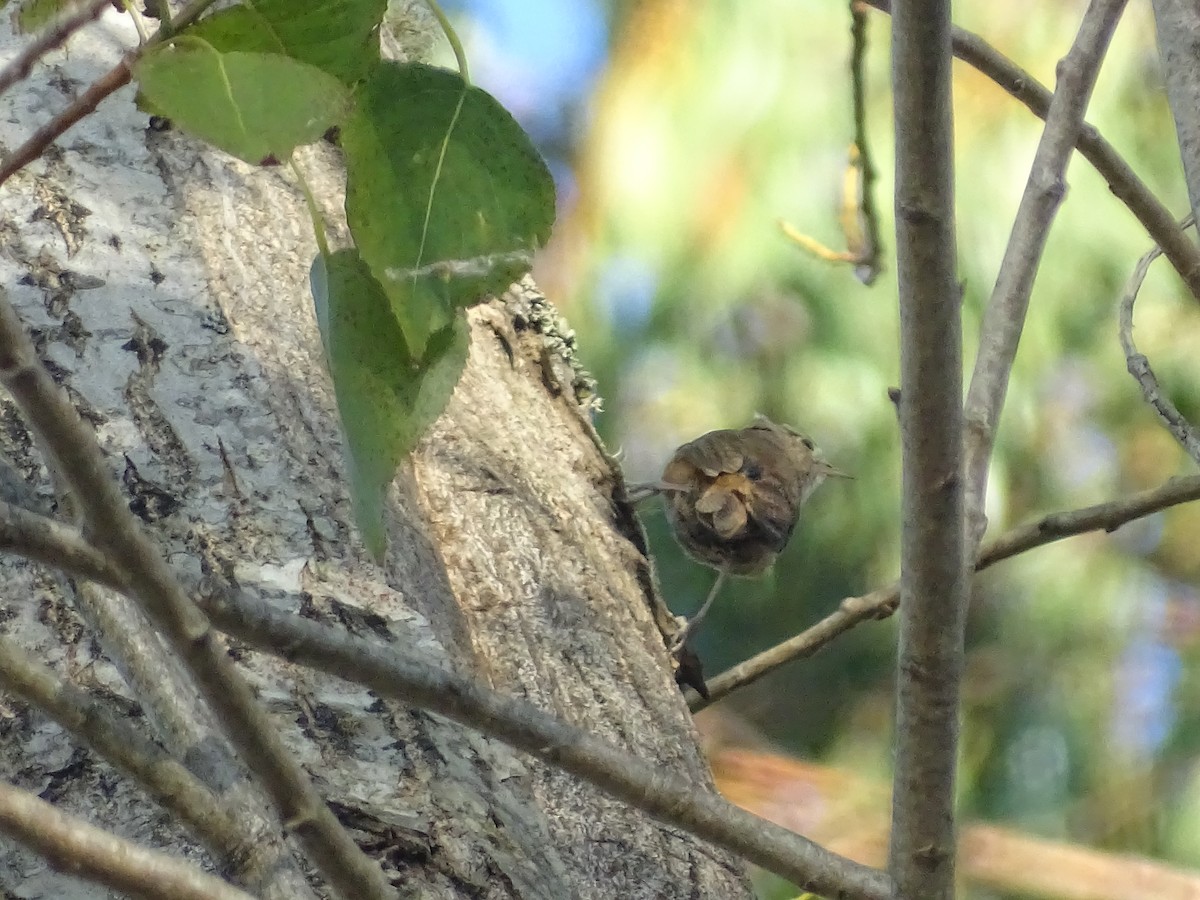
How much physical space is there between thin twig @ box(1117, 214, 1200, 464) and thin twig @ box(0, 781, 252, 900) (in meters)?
0.67

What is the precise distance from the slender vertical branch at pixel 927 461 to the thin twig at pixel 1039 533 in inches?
17.1

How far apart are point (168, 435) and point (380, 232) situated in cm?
45

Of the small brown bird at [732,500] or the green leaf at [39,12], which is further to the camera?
the small brown bird at [732,500]

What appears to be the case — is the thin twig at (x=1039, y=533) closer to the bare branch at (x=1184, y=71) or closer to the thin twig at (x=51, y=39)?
the bare branch at (x=1184, y=71)

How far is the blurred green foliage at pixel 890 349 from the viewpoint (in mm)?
2453

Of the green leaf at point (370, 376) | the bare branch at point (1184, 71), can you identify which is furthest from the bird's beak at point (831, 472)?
the green leaf at point (370, 376)

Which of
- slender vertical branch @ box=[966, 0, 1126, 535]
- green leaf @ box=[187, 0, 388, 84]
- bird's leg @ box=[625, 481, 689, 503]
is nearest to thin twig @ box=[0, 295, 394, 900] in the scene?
green leaf @ box=[187, 0, 388, 84]

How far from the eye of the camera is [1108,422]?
2.65 meters

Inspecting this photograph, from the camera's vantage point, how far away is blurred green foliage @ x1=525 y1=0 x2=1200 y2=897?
2.45 meters

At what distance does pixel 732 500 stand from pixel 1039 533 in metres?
0.95

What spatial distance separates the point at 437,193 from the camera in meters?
0.44

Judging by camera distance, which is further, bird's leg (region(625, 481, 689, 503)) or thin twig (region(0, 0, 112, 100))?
bird's leg (region(625, 481, 689, 503))

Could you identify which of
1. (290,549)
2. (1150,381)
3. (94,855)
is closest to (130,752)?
(94,855)

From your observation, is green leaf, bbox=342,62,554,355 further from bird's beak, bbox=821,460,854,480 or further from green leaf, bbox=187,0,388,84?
bird's beak, bbox=821,460,854,480
